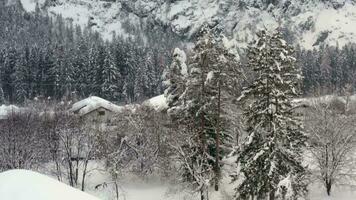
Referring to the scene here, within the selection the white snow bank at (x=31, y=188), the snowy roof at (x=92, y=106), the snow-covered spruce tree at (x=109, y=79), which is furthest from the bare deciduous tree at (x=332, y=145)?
the snow-covered spruce tree at (x=109, y=79)

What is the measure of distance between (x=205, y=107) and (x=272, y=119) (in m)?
9.36

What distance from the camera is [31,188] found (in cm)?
1150

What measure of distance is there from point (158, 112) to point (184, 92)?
17924mm

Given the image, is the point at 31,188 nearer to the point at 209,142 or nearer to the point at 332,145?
the point at 209,142

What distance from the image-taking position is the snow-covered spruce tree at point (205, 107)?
1625 inches

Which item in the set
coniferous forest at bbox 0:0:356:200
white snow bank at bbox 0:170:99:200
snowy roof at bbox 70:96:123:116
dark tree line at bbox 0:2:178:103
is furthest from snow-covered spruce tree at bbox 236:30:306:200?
dark tree line at bbox 0:2:178:103

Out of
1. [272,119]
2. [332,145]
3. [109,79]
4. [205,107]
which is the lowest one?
[332,145]

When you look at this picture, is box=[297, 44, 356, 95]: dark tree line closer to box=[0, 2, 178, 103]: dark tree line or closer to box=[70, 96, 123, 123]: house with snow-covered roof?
box=[0, 2, 178, 103]: dark tree line

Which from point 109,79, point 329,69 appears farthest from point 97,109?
point 329,69

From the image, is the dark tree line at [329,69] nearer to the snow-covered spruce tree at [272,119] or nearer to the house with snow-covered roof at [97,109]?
the house with snow-covered roof at [97,109]

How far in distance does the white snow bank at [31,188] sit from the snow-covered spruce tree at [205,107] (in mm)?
28248

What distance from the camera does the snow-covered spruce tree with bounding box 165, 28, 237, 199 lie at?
4128cm

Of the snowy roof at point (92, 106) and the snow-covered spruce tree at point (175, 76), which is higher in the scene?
the snowy roof at point (92, 106)

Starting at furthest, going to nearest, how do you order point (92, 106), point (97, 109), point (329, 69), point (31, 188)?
point (329, 69), point (97, 109), point (92, 106), point (31, 188)
